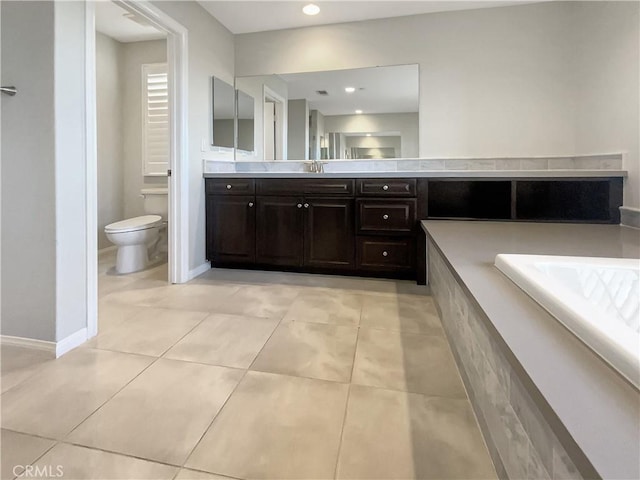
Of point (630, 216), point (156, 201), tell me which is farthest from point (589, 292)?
point (156, 201)

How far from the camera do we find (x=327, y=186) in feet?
9.29

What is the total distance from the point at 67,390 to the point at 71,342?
0.41 metres

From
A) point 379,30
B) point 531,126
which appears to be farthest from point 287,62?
point 531,126

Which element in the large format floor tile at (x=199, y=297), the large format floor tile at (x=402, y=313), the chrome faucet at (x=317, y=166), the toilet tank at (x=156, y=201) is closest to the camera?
the large format floor tile at (x=402, y=313)

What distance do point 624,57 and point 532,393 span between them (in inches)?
100

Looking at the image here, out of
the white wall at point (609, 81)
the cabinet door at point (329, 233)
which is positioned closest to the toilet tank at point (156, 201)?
the cabinet door at point (329, 233)

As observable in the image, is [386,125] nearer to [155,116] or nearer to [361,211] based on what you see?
[361,211]

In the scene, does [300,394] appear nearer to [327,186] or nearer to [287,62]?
[327,186]

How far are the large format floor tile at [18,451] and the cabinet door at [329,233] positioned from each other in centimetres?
205

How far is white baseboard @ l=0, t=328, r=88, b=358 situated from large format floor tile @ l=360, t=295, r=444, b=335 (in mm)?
1391

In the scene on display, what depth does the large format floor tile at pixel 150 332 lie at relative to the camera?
5.55ft

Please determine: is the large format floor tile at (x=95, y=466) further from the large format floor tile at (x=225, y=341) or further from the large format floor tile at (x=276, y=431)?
the large format floor tile at (x=225, y=341)

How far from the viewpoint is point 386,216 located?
8.93 ft

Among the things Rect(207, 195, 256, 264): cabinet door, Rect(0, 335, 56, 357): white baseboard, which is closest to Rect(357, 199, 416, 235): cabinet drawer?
Rect(207, 195, 256, 264): cabinet door
